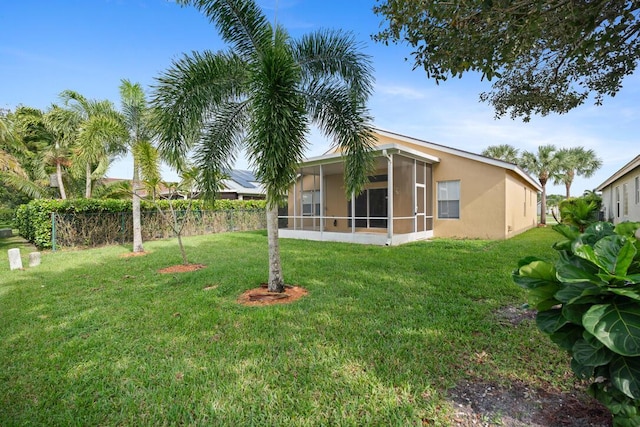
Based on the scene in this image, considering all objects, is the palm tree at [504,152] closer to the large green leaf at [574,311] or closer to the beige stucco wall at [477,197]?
the beige stucco wall at [477,197]

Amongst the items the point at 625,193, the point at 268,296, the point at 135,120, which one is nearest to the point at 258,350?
the point at 268,296

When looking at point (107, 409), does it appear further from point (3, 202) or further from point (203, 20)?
point (3, 202)

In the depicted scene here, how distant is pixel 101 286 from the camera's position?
21.4 ft

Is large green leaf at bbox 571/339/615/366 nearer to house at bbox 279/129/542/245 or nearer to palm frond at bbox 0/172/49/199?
house at bbox 279/129/542/245

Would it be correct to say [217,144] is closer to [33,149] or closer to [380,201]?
[380,201]

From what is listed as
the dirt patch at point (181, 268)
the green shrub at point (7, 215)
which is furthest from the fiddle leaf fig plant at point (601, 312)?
the green shrub at point (7, 215)

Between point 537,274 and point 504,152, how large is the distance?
31338mm

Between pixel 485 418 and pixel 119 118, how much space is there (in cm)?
1245

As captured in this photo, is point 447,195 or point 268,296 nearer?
point 268,296

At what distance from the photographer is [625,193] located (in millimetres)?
14523

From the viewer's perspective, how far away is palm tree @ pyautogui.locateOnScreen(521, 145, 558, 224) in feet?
77.6

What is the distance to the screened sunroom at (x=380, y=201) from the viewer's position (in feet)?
38.4

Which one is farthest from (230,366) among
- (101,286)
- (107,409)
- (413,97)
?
(413,97)

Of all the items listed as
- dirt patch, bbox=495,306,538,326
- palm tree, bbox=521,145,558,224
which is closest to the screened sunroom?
dirt patch, bbox=495,306,538,326
